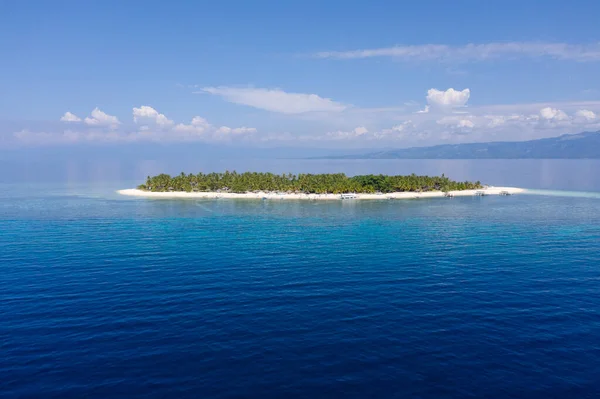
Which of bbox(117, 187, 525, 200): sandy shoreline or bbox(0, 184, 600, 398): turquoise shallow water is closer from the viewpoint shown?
bbox(0, 184, 600, 398): turquoise shallow water

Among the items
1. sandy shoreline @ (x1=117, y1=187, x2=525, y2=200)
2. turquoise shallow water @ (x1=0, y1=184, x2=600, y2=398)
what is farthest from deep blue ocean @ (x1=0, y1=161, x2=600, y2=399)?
sandy shoreline @ (x1=117, y1=187, x2=525, y2=200)

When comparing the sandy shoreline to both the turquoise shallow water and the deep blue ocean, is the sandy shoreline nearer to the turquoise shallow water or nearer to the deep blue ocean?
the deep blue ocean

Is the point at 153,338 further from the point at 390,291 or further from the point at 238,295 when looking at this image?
the point at 390,291

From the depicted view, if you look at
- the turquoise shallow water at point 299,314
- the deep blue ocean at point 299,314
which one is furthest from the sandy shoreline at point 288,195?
the turquoise shallow water at point 299,314

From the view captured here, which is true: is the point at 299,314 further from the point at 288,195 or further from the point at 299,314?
the point at 288,195

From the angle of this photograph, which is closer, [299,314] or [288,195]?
[299,314]

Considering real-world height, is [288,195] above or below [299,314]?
above

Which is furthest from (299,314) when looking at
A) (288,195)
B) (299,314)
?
(288,195)
